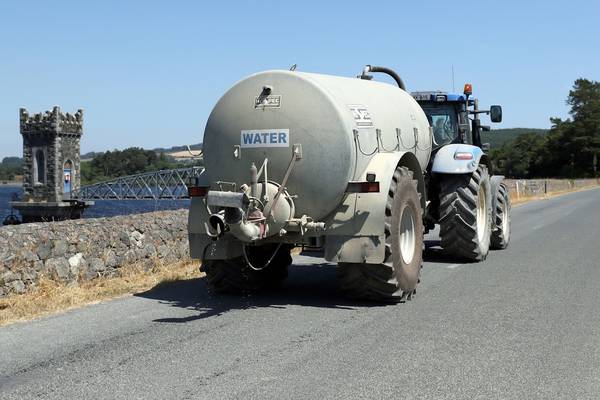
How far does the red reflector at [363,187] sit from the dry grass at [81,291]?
313cm

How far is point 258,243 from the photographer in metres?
7.37

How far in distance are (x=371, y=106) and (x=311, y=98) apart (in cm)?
99

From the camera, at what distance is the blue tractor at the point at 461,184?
10.4 metres

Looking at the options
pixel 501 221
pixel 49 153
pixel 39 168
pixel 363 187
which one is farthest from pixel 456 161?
pixel 39 168

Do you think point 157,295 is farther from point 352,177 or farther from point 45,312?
point 352,177

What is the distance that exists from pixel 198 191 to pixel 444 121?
5.94 m

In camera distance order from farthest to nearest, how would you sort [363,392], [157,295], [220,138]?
[157,295] → [220,138] → [363,392]

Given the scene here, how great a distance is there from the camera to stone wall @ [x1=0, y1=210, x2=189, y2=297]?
7855 mm

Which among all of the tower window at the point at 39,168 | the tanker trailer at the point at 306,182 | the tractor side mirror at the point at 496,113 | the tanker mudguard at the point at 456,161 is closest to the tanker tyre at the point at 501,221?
the tractor side mirror at the point at 496,113

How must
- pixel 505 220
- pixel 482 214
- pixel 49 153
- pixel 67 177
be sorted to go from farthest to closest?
pixel 67 177 < pixel 49 153 < pixel 505 220 < pixel 482 214

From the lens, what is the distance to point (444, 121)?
39.2 feet

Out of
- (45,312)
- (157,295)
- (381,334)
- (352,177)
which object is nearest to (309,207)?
(352,177)

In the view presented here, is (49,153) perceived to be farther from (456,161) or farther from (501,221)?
(456,161)

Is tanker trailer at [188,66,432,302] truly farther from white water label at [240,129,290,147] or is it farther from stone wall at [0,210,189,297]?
stone wall at [0,210,189,297]
